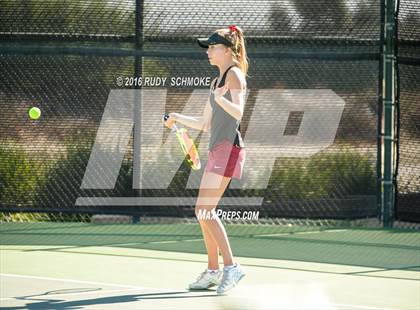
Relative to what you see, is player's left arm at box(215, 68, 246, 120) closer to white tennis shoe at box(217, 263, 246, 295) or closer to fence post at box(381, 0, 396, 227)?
white tennis shoe at box(217, 263, 246, 295)

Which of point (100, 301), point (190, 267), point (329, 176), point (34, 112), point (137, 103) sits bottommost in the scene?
point (100, 301)

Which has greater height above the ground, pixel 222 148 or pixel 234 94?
pixel 234 94

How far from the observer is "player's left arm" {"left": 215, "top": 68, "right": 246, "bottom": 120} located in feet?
23.0

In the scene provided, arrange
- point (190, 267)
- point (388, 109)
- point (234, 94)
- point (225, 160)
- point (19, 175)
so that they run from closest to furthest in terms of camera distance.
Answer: point (234, 94)
point (225, 160)
point (190, 267)
point (388, 109)
point (19, 175)

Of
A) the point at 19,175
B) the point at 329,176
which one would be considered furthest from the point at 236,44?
the point at 19,175

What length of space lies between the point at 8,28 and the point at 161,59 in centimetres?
171

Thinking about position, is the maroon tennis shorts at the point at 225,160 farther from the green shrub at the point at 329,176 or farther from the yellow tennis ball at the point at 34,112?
the yellow tennis ball at the point at 34,112

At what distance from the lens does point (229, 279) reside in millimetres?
7113

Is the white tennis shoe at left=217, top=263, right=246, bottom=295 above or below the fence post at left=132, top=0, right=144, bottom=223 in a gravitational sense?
below

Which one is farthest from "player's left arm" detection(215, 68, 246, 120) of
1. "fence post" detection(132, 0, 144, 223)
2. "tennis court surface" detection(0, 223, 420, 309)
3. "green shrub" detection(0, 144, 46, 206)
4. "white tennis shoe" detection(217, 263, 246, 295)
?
"green shrub" detection(0, 144, 46, 206)

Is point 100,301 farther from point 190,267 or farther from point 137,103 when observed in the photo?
point 137,103

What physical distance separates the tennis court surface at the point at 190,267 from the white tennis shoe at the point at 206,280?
0.24 feet

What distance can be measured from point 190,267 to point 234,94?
205 centimetres

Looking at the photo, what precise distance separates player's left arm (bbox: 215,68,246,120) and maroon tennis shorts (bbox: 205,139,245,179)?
0.83 ft
